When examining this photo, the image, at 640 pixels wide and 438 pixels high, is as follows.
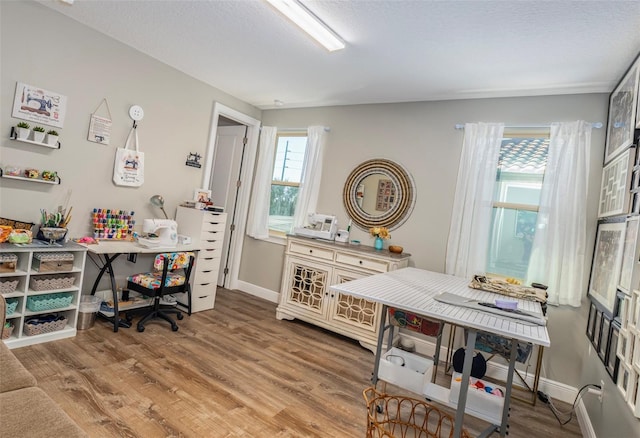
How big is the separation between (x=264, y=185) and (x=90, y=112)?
2.04m

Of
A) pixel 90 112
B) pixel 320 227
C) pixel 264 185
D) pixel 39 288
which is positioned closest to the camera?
pixel 39 288

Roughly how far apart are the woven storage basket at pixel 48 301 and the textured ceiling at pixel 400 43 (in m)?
2.21

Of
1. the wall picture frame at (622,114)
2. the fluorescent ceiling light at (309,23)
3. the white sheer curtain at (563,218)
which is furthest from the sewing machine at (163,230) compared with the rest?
the wall picture frame at (622,114)

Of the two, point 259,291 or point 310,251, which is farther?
point 259,291

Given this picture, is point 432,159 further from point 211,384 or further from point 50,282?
point 50,282

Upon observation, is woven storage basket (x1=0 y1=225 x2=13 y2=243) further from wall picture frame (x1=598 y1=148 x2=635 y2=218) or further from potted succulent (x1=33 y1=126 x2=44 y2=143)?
wall picture frame (x1=598 y1=148 x2=635 y2=218)

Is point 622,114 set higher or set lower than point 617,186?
higher

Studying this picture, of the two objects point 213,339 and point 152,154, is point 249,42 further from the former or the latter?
point 213,339

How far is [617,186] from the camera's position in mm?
A: 2404

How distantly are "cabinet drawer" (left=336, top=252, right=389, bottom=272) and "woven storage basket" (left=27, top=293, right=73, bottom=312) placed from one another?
2.31 m

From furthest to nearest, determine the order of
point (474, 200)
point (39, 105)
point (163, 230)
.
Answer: point (163, 230)
point (474, 200)
point (39, 105)

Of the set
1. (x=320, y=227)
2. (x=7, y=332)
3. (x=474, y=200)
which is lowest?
(x=7, y=332)

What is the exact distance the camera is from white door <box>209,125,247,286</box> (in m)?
4.86

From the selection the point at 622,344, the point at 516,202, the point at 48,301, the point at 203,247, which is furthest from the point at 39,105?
the point at 622,344
